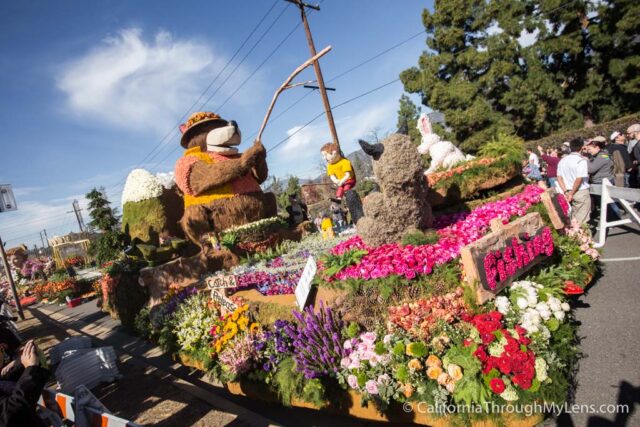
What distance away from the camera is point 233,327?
14.8 ft

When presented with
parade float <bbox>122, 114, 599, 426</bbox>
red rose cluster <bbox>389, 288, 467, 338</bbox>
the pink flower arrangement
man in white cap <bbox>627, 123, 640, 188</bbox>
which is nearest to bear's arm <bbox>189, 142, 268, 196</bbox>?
parade float <bbox>122, 114, 599, 426</bbox>

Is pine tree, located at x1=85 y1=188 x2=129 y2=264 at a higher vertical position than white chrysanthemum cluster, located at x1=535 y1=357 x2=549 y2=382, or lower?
higher

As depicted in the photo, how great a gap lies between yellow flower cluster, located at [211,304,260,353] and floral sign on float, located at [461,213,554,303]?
9.42 ft

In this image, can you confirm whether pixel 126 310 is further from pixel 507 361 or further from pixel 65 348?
pixel 507 361

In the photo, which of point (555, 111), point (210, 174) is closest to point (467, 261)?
point (210, 174)

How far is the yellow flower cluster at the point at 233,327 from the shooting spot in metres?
4.46

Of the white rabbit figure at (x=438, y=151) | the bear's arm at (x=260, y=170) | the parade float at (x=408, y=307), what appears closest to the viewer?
the parade float at (x=408, y=307)

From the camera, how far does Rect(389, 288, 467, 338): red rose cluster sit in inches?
122

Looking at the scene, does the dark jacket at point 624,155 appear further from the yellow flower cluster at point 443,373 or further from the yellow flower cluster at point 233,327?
the yellow flower cluster at point 233,327

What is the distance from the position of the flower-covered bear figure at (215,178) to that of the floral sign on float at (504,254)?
602cm

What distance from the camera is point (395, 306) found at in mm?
3461

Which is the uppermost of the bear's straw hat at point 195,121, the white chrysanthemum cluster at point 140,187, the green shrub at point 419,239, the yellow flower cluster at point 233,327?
the bear's straw hat at point 195,121

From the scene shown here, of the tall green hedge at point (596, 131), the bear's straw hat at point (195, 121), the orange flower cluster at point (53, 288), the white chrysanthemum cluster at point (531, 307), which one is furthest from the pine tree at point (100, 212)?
the tall green hedge at point (596, 131)

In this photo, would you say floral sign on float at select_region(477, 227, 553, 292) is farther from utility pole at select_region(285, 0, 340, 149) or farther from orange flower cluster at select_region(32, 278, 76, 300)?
orange flower cluster at select_region(32, 278, 76, 300)
